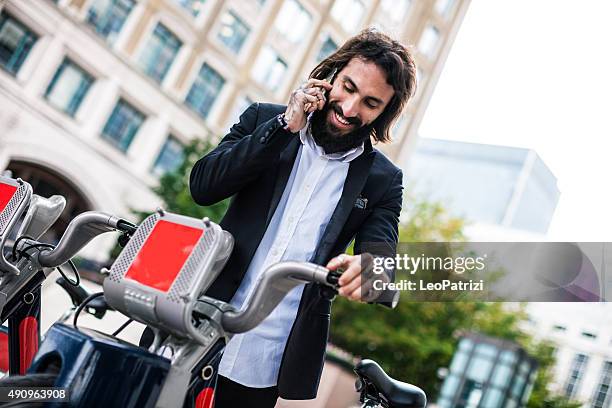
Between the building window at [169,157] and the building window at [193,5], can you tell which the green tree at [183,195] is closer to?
the building window at [169,157]

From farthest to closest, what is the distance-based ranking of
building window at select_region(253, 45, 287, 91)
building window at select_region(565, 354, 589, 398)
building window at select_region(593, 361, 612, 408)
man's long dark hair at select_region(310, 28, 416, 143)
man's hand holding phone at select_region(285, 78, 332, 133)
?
building window at select_region(565, 354, 589, 398), building window at select_region(593, 361, 612, 408), building window at select_region(253, 45, 287, 91), man's long dark hair at select_region(310, 28, 416, 143), man's hand holding phone at select_region(285, 78, 332, 133)

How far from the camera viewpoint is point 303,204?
1.49 metres

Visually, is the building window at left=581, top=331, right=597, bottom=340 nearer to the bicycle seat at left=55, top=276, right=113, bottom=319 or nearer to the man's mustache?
the bicycle seat at left=55, top=276, right=113, bottom=319

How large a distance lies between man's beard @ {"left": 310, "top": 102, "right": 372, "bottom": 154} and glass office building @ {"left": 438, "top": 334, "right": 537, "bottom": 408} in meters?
15.6

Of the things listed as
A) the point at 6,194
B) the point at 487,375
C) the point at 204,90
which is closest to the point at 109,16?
the point at 204,90

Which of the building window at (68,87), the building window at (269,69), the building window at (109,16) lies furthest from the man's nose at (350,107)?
the building window at (269,69)

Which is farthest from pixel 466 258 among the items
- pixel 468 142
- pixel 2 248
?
pixel 468 142

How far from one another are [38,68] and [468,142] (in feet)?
114

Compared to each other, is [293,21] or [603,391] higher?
[293,21]

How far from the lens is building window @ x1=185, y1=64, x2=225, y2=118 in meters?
14.7

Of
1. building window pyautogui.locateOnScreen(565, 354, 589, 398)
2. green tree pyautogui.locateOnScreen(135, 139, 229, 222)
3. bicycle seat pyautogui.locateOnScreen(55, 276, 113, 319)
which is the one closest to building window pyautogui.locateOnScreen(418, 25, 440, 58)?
green tree pyautogui.locateOnScreen(135, 139, 229, 222)

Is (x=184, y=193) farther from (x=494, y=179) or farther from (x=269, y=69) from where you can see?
(x=494, y=179)

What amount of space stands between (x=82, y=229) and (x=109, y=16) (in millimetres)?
12499

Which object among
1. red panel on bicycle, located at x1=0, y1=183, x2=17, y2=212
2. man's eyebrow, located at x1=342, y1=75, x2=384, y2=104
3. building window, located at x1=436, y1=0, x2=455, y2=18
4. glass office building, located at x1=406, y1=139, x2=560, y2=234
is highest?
glass office building, located at x1=406, y1=139, x2=560, y2=234
